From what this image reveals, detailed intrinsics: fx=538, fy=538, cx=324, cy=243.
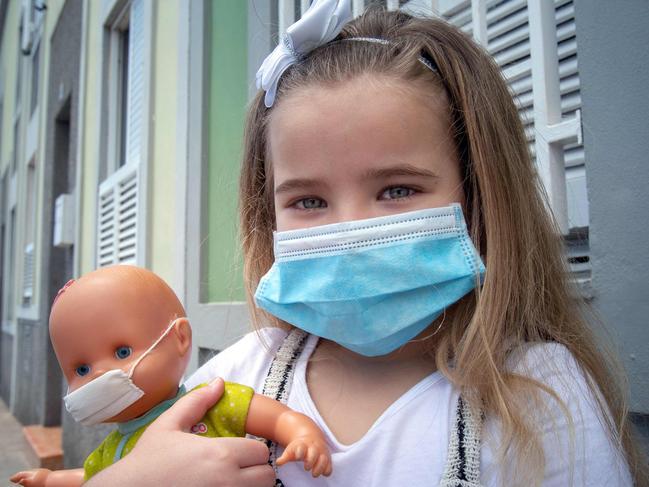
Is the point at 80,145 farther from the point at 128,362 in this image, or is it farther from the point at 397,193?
the point at 397,193

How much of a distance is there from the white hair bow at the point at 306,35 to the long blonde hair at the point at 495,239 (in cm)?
2

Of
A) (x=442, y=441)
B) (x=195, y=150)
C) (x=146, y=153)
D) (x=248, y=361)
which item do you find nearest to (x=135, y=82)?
(x=146, y=153)

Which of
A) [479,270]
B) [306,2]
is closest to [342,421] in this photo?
[479,270]

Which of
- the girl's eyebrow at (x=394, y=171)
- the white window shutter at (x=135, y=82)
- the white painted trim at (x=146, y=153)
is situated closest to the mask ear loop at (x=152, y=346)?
the girl's eyebrow at (x=394, y=171)

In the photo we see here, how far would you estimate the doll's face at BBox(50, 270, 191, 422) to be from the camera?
102 centimetres

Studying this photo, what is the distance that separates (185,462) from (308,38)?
2.95 ft

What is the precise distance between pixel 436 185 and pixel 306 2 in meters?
1.43

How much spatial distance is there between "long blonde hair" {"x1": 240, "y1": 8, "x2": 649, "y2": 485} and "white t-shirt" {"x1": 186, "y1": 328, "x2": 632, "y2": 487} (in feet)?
0.09

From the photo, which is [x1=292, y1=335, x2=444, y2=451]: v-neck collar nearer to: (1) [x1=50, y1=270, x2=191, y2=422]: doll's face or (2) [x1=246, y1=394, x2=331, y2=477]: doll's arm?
(2) [x1=246, y1=394, x2=331, y2=477]: doll's arm

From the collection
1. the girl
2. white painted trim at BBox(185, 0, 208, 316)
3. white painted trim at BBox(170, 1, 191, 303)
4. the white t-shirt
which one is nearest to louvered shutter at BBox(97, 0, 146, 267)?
white painted trim at BBox(170, 1, 191, 303)

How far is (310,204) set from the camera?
112 centimetres

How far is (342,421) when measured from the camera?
1.04 metres

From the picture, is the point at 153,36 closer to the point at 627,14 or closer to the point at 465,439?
the point at 627,14

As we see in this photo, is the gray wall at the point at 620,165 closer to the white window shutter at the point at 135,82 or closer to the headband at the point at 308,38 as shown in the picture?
the headband at the point at 308,38
